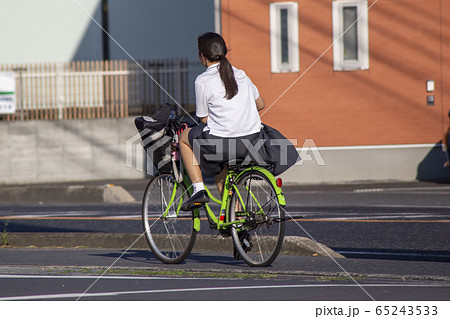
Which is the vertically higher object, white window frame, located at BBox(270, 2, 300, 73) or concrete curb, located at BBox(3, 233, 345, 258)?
white window frame, located at BBox(270, 2, 300, 73)

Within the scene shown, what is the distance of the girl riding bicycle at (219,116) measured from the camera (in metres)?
6.94

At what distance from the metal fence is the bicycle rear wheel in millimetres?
14745

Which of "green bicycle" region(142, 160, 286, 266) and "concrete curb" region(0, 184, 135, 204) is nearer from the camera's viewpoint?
"green bicycle" region(142, 160, 286, 266)

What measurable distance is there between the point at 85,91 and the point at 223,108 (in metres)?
Answer: 15.2

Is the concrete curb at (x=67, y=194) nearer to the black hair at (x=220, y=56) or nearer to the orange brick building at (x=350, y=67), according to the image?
the orange brick building at (x=350, y=67)

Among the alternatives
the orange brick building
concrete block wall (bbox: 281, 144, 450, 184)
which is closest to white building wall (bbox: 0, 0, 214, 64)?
the orange brick building

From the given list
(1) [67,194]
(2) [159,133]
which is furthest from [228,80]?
(1) [67,194]

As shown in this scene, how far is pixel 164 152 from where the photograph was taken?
748 centimetres

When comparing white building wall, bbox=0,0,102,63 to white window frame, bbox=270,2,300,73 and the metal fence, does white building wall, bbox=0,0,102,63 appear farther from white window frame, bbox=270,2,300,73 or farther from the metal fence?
white window frame, bbox=270,2,300,73

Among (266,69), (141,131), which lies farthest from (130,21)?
(141,131)

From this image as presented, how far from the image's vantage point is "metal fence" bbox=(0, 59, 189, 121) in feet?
71.0

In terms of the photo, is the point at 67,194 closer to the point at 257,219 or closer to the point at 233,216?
the point at 233,216

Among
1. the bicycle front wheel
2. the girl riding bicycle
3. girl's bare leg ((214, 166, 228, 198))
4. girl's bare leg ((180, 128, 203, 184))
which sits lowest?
the bicycle front wheel

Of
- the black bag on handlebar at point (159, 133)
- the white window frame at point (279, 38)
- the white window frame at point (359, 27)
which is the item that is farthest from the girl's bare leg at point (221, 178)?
the white window frame at point (359, 27)
